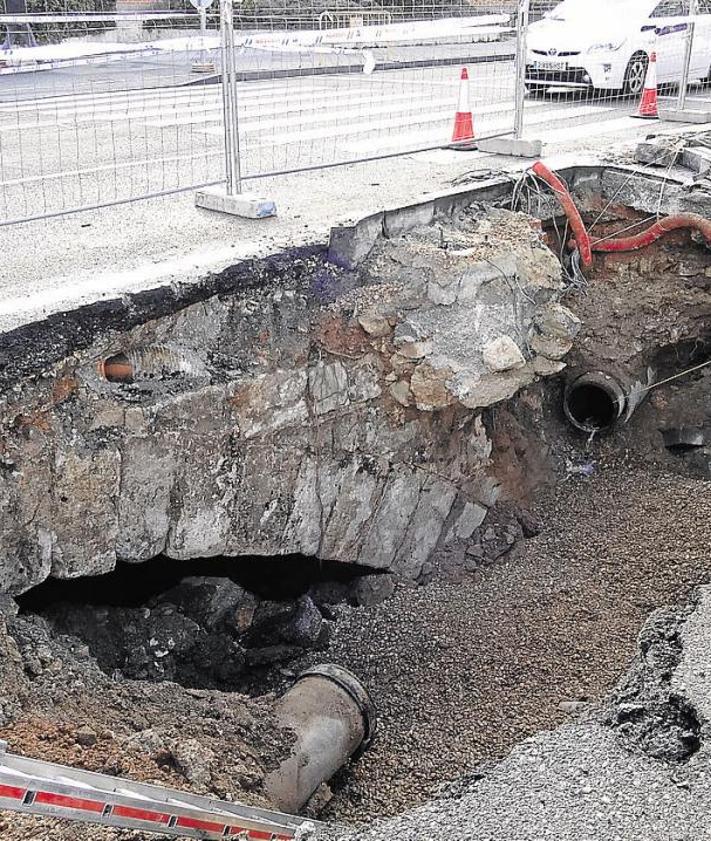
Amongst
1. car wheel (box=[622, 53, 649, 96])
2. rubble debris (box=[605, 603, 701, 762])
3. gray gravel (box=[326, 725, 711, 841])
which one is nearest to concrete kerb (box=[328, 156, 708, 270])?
rubble debris (box=[605, 603, 701, 762])

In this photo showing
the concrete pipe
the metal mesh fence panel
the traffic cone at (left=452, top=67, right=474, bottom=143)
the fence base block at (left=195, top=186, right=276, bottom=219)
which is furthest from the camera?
the traffic cone at (left=452, top=67, right=474, bottom=143)

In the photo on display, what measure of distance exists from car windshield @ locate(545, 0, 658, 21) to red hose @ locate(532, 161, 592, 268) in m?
5.83

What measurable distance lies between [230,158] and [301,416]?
205 cm

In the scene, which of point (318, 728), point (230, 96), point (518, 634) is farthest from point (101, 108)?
point (318, 728)

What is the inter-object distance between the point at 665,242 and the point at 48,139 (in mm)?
5553

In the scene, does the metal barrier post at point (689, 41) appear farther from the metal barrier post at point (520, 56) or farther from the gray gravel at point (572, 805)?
the gray gravel at point (572, 805)

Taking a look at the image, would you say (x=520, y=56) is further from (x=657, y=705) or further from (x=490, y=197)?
(x=657, y=705)

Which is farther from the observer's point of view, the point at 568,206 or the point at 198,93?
the point at 198,93

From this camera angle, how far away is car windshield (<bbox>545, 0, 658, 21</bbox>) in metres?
11.2

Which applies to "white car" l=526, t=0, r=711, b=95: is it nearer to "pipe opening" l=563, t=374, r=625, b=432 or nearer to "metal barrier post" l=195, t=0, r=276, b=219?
"pipe opening" l=563, t=374, r=625, b=432

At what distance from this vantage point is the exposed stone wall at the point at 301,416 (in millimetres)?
4102

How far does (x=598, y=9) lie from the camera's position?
11.4 m

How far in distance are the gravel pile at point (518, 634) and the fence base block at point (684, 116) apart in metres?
4.73

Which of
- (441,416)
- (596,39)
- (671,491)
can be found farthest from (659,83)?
(441,416)
